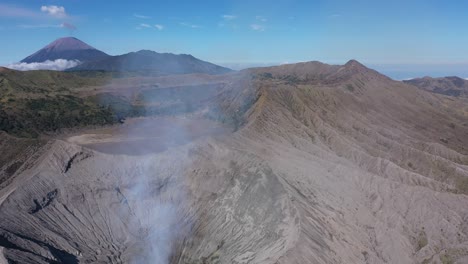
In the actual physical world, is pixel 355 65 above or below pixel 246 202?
above

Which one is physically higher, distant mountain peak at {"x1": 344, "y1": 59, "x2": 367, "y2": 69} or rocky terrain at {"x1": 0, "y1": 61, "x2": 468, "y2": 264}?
distant mountain peak at {"x1": 344, "y1": 59, "x2": 367, "y2": 69}

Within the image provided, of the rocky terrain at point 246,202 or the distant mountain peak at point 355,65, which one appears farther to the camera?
the distant mountain peak at point 355,65

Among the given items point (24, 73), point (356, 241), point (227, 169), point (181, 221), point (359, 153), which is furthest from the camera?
point (24, 73)

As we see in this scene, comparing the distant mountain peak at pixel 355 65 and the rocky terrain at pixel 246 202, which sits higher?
the distant mountain peak at pixel 355 65

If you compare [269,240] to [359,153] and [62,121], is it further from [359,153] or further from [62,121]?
[62,121]

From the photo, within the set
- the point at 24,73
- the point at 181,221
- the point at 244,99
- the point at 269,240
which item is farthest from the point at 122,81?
the point at 269,240

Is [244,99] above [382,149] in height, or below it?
above

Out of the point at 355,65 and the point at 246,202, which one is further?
the point at 355,65

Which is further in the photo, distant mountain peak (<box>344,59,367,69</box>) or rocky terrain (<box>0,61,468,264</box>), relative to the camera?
distant mountain peak (<box>344,59,367,69</box>)
